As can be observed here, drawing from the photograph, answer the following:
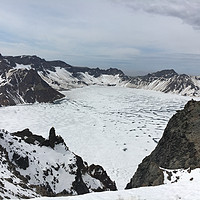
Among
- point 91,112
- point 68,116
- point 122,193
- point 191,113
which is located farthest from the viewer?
point 91,112

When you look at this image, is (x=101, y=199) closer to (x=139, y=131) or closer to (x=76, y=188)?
(x=76, y=188)

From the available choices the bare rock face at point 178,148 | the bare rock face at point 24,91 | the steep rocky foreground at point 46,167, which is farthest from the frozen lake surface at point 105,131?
the bare rock face at point 24,91

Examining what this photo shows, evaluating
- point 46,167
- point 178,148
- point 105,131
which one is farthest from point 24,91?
point 178,148

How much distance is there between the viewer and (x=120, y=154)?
63.9 m

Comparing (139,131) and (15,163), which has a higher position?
(15,163)

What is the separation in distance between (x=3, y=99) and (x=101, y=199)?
161137mm

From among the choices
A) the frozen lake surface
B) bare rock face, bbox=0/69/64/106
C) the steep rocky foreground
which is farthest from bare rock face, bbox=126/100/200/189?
bare rock face, bbox=0/69/64/106

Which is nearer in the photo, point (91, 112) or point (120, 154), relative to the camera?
point (120, 154)

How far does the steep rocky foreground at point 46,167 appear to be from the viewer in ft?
95.7

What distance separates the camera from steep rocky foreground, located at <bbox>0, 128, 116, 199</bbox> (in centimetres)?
2916

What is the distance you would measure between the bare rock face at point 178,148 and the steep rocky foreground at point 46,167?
854 cm

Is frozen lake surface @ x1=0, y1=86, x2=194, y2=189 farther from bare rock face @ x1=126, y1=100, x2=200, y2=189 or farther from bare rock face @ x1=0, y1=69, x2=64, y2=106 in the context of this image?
bare rock face @ x1=0, y1=69, x2=64, y2=106

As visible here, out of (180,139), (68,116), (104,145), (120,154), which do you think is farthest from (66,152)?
(68,116)

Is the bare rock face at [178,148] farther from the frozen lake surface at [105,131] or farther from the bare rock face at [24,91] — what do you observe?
the bare rock face at [24,91]
